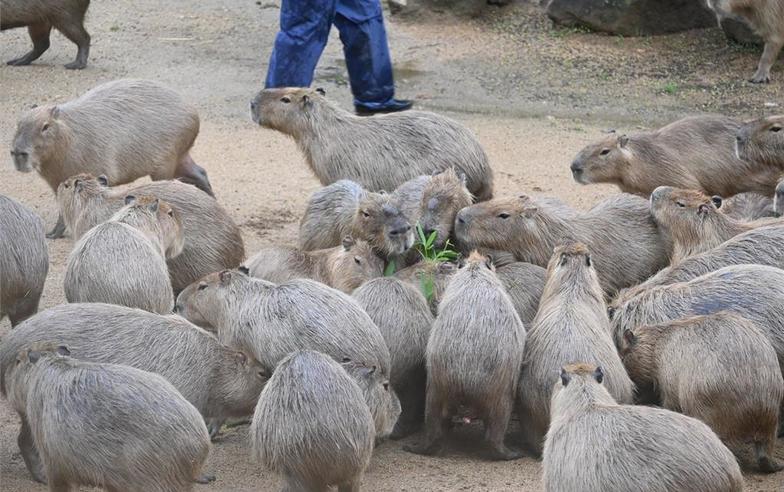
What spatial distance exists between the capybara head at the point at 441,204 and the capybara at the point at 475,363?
39.3 inches

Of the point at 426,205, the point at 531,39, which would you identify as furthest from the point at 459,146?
the point at 531,39

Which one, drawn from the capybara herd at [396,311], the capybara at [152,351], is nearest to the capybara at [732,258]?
the capybara herd at [396,311]

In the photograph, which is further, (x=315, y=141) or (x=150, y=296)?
(x=315, y=141)

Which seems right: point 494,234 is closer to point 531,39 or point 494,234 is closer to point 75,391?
point 75,391

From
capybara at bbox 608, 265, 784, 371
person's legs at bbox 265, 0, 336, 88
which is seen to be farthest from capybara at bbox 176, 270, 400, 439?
person's legs at bbox 265, 0, 336, 88

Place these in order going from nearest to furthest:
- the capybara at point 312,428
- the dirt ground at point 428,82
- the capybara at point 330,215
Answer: the capybara at point 312,428 < the capybara at point 330,215 < the dirt ground at point 428,82

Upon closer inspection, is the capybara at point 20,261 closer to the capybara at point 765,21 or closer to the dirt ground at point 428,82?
the dirt ground at point 428,82

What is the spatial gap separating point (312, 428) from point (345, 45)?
15.9 ft

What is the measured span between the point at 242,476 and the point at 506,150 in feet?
13.5

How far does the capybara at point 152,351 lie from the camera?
14.7 feet

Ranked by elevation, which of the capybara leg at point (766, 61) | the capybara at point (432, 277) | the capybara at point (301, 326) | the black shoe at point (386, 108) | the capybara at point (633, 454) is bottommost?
the black shoe at point (386, 108)

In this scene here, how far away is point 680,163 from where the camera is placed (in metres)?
6.70

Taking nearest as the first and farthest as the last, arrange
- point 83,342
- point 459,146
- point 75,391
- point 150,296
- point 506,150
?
1. point 75,391
2. point 83,342
3. point 150,296
4. point 459,146
5. point 506,150

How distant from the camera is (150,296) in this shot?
5.06 m
